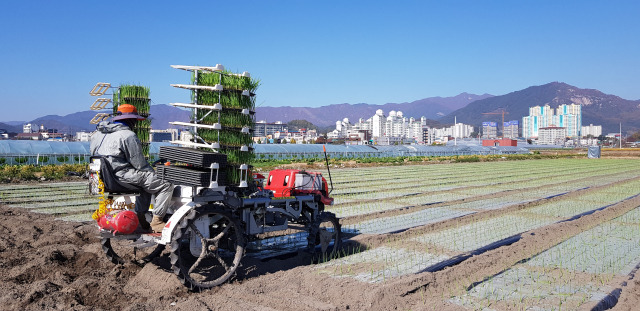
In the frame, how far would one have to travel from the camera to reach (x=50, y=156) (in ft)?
88.3

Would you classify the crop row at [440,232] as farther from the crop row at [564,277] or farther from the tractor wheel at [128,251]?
the tractor wheel at [128,251]

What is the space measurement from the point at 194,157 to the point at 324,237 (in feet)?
7.92

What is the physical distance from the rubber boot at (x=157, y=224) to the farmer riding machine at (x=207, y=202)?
15 centimetres

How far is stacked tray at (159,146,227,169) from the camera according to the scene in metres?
5.34

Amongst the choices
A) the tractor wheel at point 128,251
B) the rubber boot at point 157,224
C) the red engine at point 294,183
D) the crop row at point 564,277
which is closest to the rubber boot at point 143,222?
the rubber boot at point 157,224

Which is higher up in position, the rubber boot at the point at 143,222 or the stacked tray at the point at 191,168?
the stacked tray at the point at 191,168

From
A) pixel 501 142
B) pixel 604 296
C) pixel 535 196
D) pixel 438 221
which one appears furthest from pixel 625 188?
pixel 501 142

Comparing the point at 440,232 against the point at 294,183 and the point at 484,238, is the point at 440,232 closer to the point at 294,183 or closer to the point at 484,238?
the point at 484,238

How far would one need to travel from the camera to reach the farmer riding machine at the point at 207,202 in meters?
5.17

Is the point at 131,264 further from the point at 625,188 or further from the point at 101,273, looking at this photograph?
the point at 625,188

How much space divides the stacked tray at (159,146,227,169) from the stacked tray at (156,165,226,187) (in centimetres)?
9

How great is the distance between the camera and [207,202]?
5.50 m

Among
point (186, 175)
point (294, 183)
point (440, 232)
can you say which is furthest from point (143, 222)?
point (440, 232)

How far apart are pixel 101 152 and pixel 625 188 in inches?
749
